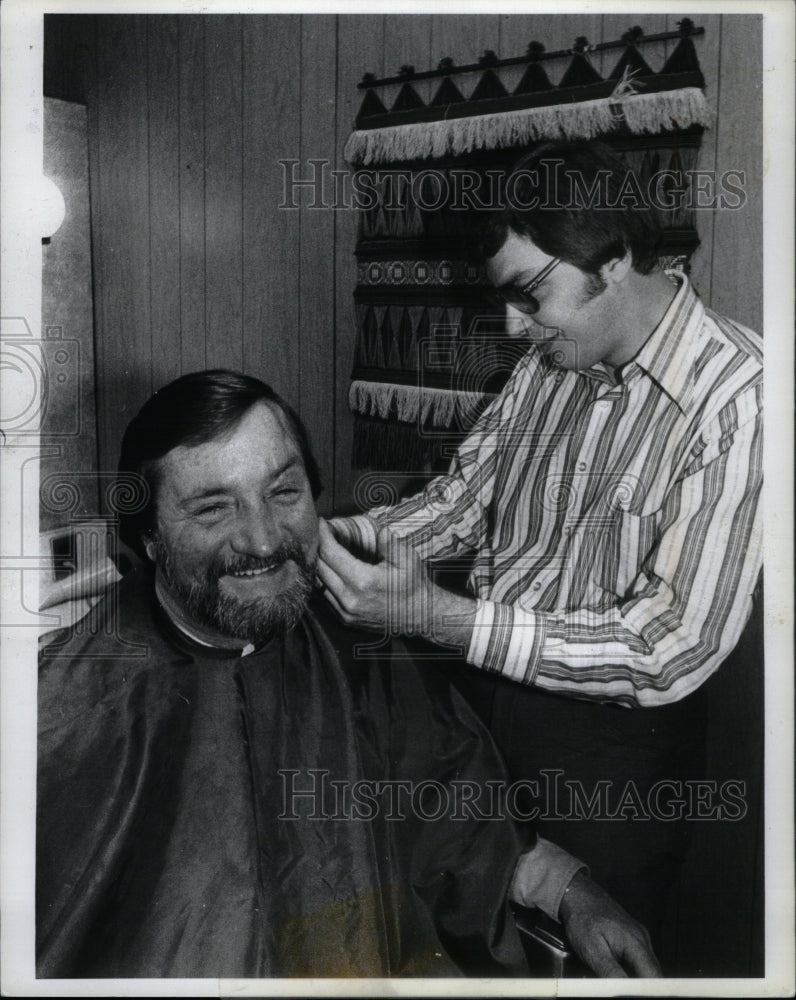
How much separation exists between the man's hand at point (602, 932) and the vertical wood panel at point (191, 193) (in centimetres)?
129

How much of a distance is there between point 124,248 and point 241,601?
727 millimetres

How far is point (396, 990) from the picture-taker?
2.15 metres

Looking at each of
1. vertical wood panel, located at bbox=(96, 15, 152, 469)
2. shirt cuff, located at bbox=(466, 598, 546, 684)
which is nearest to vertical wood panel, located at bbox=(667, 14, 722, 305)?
shirt cuff, located at bbox=(466, 598, 546, 684)

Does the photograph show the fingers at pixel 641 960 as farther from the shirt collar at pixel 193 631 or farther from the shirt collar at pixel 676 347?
the shirt collar at pixel 676 347

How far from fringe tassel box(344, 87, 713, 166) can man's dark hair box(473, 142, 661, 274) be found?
67mm

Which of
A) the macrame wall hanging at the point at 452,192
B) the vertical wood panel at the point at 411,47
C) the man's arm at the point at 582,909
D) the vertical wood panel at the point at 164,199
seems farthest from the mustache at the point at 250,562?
the vertical wood panel at the point at 411,47

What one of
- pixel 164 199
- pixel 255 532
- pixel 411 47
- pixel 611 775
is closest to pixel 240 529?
pixel 255 532

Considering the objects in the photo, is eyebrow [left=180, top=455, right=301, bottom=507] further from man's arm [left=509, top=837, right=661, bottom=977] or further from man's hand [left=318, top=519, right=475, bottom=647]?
man's arm [left=509, top=837, right=661, bottom=977]

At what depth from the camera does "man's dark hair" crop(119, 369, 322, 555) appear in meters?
2.08

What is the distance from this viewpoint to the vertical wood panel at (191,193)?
2.10 meters

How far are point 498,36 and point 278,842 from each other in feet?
5.37

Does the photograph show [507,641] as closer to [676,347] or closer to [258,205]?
[676,347]

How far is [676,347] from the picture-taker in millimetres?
2088

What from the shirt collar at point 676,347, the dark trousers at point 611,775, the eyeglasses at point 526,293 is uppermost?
the eyeglasses at point 526,293
